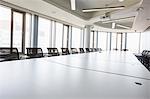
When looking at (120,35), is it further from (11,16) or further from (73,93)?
(73,93)

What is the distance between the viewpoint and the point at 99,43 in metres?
14.0

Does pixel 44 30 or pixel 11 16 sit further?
pixel 44 30

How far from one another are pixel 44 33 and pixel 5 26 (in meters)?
2.43

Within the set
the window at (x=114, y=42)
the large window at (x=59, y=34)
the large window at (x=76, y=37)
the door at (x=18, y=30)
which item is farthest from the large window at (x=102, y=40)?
the door at (x=18, y=30)

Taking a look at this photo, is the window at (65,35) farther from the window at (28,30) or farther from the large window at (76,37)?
the window at (28,30)

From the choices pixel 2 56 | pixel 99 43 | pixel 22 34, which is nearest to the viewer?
pixel 2 56

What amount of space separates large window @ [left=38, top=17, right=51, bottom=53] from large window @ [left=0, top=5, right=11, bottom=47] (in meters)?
1.82

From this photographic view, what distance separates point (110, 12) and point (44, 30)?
3.27 meters

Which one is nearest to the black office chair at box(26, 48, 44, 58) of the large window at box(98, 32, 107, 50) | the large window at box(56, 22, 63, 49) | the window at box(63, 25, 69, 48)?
the large window at box(56, 22, 63, 49)

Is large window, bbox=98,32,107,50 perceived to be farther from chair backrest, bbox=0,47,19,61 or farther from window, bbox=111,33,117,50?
chair backrest, bbox=0,47,19,61

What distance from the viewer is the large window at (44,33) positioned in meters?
7.83

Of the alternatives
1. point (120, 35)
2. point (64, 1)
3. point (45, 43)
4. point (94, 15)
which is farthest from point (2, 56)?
point (120, 35)

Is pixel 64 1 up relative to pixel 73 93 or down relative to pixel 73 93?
up

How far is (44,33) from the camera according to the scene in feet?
26.9
